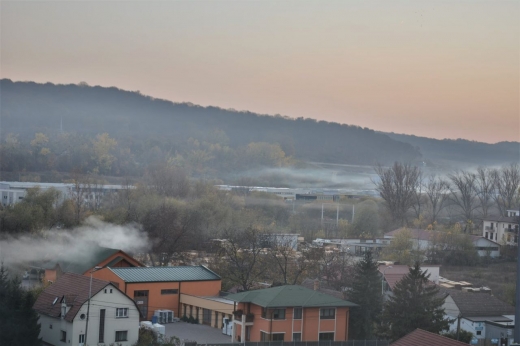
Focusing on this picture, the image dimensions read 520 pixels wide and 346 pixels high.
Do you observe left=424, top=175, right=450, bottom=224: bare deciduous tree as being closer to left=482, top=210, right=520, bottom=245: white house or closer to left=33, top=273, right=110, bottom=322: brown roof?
left=482, top=210, right=520, bottom=245: white house

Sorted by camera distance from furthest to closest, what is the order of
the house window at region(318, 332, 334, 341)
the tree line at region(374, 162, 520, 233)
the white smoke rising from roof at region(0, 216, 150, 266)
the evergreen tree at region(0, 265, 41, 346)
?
the tree line at region(374, 162, 520, 233), the white smoke rising from roof at region(0, 216, 150, 266), the house window at region(318, 332, 334, 341), the evergreen tree at region(0, 265, 41, 346)

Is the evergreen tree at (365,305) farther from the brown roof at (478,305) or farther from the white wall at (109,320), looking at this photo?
the white wall at (109,320)

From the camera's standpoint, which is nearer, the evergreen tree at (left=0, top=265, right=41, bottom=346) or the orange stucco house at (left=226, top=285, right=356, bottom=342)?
the evergreen tree at (left=0, top=265, right=41, bottom=346)

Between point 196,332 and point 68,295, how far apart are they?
9.32ft


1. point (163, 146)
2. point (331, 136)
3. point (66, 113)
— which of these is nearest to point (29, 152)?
point (163, 146)

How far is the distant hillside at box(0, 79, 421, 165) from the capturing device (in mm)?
86250

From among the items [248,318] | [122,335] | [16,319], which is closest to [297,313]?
[248,318]

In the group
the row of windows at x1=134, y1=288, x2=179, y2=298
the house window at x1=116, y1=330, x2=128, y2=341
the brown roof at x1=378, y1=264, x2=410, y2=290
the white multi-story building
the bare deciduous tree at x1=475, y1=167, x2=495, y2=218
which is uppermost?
the bare deciduous tree at x1=475, y1=167, x2=495, y2=218

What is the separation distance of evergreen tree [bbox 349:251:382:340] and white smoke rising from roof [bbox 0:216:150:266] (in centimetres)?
745

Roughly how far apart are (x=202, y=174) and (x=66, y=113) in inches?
979

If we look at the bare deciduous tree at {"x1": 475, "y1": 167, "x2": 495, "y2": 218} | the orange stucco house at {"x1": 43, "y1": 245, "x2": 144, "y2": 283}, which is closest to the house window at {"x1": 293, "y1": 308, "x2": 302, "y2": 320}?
the orange stucco house at {"x1": 43, "y1": 245, "x2": 144, "y2": 283}

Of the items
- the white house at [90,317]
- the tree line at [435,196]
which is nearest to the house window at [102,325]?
the white house at [90,317]

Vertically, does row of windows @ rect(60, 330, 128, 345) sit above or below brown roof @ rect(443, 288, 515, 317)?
below

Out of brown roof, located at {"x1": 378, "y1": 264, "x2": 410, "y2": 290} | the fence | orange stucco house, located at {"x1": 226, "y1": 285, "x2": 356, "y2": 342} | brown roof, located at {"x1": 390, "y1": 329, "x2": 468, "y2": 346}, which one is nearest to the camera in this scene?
brown roof, located at {"x1": 390, "y1": 329, "x2": 468, "y2": 346}
